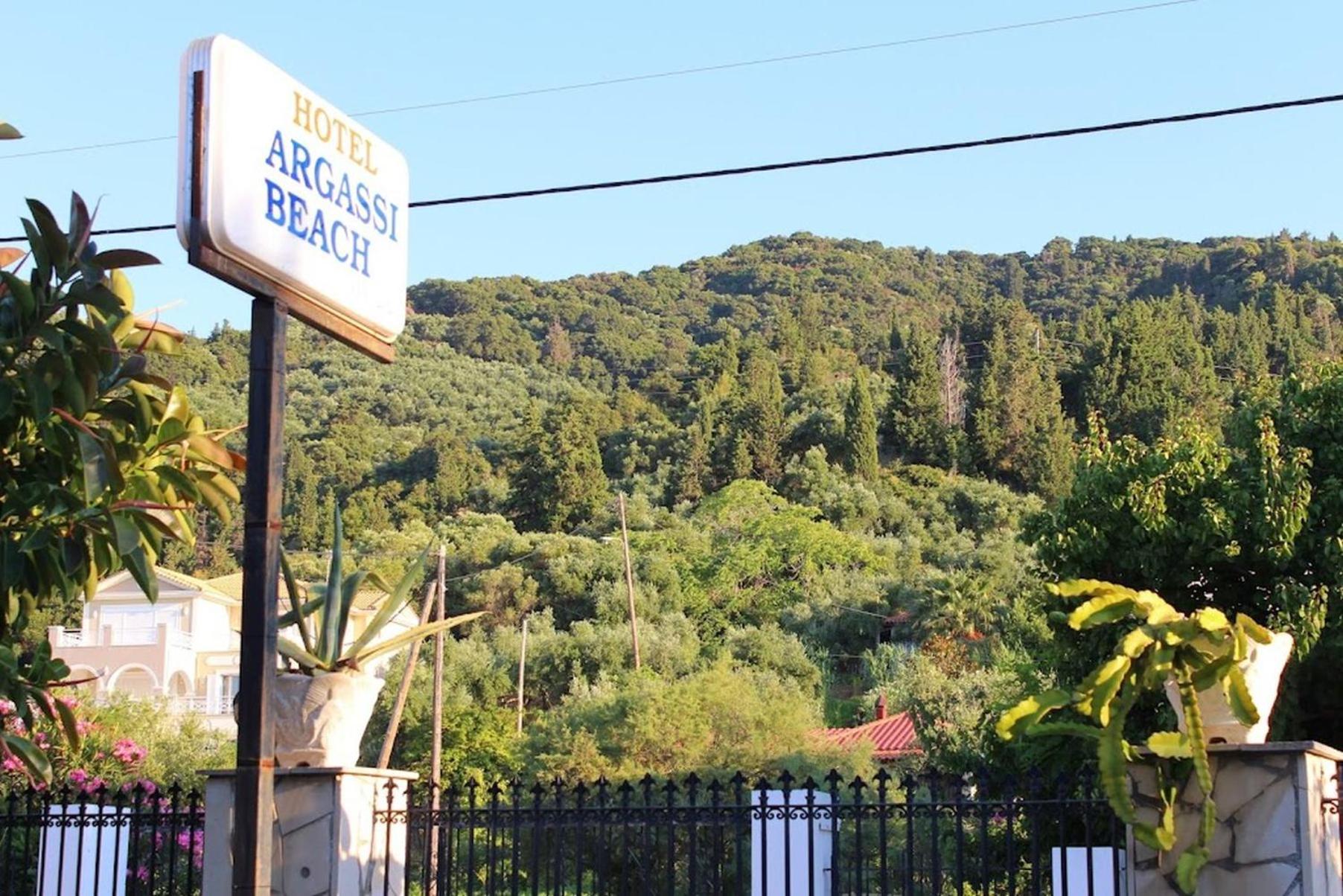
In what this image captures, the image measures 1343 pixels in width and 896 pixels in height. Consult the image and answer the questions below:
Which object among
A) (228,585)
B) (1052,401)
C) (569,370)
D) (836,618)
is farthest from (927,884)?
(569,370)

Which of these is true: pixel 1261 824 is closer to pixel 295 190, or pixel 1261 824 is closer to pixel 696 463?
pixel 295 190

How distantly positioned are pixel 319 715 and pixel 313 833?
58 centimetres

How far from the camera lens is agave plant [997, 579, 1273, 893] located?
6906 millimetres

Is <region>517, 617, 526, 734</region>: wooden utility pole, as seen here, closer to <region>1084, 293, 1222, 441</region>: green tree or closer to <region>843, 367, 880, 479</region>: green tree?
<region>843, 367, 880, 479</region>: green tree

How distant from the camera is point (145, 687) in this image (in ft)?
185

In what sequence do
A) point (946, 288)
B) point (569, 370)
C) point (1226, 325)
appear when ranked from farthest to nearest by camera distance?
point (946, 288) < point (569, 370) < point (1226, 325)

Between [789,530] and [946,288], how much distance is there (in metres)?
89.6

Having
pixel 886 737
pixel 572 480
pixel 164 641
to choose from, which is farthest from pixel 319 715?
pixel 572 480

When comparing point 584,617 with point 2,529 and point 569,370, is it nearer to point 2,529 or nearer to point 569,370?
point 2,529

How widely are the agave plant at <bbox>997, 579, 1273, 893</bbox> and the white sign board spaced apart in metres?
3.20

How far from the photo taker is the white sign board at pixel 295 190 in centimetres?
597

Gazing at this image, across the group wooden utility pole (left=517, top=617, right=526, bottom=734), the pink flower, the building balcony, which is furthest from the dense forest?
the building balcony

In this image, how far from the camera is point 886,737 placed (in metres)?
39.5

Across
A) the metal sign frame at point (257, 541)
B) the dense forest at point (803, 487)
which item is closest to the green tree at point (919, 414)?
the dense forest at point (803, 487)
